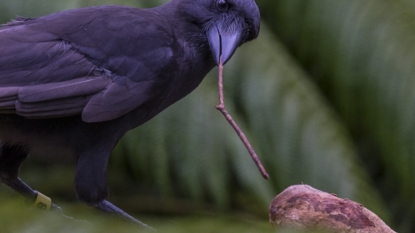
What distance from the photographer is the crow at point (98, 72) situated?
1.17m

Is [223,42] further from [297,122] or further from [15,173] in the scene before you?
[297,122]

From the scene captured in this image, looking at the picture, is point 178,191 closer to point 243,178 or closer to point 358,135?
point 243,178

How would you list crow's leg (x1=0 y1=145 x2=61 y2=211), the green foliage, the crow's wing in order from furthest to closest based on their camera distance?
the green foliage < crow's leg (x1=0 y1=145 x2=61 y2=211) < the crow's wing

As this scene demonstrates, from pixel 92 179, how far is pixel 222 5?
1.37ft

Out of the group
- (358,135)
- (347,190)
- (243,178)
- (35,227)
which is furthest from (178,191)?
(35,227)

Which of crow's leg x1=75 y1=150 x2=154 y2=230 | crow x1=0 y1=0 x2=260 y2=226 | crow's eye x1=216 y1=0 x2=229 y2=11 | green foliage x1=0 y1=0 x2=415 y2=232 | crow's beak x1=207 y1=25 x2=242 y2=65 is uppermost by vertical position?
crow's eye x1=216 y1=0 x2=229 y2=11

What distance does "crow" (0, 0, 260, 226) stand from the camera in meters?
Result: 1.17

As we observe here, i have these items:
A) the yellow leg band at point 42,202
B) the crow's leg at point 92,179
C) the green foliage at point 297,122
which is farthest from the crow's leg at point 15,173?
the green foliage at point 297,122

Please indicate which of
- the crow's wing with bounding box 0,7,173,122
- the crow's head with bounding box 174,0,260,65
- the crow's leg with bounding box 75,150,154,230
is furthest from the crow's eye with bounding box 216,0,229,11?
the crow's leg with bounding box 75,150,154,230

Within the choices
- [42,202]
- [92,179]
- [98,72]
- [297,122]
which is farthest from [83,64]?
[297,122]

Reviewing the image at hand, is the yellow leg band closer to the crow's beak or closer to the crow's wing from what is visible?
the crow's wing

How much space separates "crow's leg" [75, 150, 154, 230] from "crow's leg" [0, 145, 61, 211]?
123 millimetres

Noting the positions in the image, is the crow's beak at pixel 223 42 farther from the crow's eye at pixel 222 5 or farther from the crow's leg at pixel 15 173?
the crow's leg at pixel 15 173

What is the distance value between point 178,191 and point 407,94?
802 millimetres
